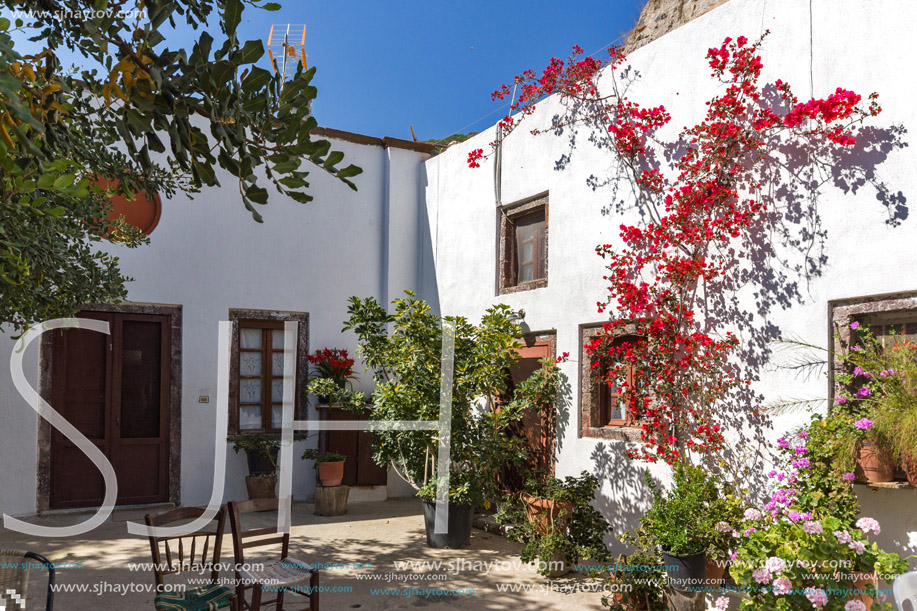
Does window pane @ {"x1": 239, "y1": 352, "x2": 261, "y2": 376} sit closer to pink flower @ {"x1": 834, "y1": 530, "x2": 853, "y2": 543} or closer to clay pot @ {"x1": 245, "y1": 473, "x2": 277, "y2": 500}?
clay pot @ {"x1": 245, "y1": 473, "x2": 277, "y2": 500}

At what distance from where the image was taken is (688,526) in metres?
4.55

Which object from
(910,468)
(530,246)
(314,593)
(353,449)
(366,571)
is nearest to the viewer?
(910,468)

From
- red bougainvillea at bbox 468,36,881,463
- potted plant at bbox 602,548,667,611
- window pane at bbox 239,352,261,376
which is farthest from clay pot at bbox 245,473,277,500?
potted plant at bbox 602,548,667,611

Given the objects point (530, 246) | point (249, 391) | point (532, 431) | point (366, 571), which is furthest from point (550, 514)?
point (249, 391)

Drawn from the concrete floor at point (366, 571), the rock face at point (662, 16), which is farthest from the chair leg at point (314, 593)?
the rock face at point (662, 16)

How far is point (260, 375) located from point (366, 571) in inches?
137

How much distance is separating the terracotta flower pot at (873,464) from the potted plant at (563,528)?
2145 millimetres

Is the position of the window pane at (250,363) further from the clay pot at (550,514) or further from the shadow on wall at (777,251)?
the shadow on wall at (777,251)

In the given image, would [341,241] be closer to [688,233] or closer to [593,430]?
[593,430]

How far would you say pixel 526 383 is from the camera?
6.46 meters

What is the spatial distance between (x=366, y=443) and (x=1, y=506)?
3.79 metres

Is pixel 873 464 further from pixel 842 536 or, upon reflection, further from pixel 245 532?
pixel 245 532

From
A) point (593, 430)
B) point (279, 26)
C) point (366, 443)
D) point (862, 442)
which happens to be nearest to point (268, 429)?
point (366, 443)

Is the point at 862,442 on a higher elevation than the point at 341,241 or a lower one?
lower
